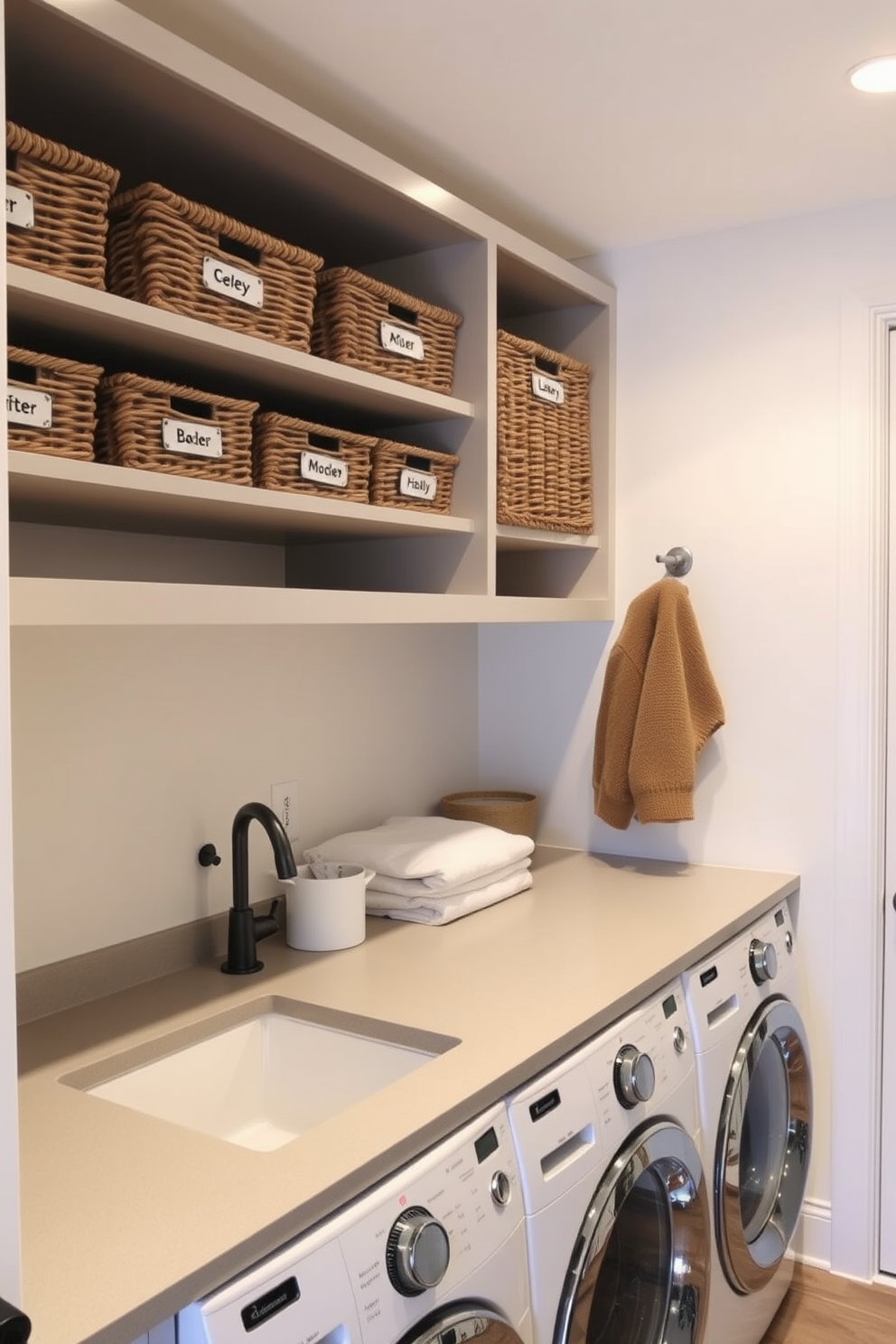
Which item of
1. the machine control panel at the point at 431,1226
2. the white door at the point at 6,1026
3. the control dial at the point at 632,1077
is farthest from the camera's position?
the control dial at the point at 632,1077

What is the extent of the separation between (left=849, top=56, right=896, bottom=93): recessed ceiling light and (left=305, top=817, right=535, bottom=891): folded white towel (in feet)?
4.75

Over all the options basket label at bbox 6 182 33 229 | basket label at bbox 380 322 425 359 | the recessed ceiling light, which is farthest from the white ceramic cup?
the recessed ceiling light

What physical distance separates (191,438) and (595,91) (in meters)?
A: 0.88

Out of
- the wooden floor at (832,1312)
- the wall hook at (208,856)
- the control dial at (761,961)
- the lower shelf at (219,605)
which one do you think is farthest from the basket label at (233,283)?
the wooden floor at (832,1312)

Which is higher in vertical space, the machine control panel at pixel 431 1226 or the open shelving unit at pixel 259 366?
the open shelving unit at pixel 259 366

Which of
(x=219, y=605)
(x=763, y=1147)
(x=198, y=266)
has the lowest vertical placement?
(x=763, y=1147)

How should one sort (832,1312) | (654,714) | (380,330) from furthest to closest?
(654,714) < (832,1312) < (380,330)

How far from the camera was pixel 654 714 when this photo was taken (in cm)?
245

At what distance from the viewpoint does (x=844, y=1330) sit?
7.48 ft

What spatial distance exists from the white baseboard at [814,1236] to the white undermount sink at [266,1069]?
132 cm

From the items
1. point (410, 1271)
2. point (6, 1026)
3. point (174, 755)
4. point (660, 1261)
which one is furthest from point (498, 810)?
point (6, 1026)

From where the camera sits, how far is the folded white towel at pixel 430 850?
2.12m

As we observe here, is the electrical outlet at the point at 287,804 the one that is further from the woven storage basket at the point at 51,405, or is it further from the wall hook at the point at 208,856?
the woven storage basket at the point at 51,405

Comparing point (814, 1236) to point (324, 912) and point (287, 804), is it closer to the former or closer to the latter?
point (324, 912)
